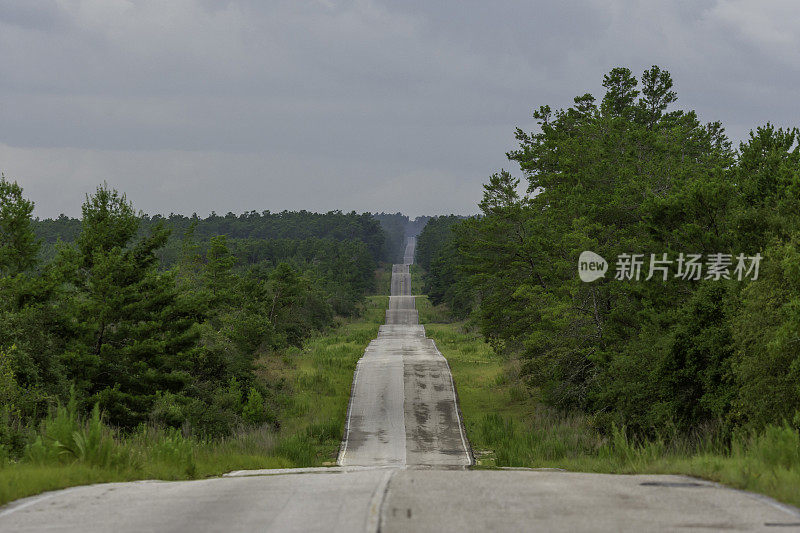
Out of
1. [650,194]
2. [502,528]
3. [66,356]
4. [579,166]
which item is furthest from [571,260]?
[502,528]

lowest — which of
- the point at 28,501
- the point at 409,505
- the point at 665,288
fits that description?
the point at 28,501

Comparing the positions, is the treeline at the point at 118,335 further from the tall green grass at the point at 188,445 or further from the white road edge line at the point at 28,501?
the white road edge line at the point at 28,501

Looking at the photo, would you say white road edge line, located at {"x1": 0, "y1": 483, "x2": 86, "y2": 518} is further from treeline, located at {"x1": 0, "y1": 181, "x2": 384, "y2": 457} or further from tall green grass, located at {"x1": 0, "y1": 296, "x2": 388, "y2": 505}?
treeline, located at {"x1": 0, "y1": 181, "x2": 384, "y2": 457}

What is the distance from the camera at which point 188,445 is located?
13547 mm

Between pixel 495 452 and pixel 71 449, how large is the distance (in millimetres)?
17179

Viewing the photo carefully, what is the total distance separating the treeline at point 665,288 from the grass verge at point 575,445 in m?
1.29

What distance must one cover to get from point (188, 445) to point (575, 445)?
44.8 ft

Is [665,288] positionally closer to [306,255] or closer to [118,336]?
[118,336]

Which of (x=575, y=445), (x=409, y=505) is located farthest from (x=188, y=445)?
(x=575, y=445)

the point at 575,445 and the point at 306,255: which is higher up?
the point at 306,255

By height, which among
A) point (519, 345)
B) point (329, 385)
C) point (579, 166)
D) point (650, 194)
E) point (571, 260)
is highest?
point (579, 166)

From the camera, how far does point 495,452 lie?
84.2 ft

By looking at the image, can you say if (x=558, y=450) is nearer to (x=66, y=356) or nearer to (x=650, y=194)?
(x=650, y=194)

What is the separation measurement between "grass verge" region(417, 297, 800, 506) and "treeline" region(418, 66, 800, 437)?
1.29 metres
